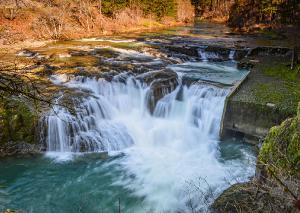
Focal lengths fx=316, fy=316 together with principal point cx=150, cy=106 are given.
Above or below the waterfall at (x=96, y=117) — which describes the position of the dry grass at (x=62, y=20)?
above

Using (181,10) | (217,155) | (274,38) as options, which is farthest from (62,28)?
(181,10)

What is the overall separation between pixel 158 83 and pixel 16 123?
6477 mm

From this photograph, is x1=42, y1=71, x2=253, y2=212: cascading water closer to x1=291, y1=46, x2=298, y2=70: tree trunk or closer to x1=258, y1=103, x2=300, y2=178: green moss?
x1=258, y1=103, x2=300, y2=178: green moss

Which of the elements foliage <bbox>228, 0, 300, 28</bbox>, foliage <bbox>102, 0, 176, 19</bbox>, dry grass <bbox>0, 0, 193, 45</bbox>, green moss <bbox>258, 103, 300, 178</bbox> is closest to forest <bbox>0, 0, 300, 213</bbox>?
green moss <bbox>258, 103, 300, 178</bbox>

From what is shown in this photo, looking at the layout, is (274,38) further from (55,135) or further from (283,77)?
(55,135)

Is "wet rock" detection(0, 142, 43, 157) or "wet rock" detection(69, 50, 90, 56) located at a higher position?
"wet rock" detection(69, 50, 90, 56)

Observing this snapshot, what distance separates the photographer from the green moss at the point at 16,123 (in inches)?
430

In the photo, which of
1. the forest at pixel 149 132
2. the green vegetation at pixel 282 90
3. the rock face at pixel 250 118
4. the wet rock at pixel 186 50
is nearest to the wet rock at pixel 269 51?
the forest at pixel 149 132

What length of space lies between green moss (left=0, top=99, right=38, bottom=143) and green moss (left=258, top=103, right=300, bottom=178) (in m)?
8.20

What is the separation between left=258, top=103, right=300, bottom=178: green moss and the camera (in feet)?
16.5

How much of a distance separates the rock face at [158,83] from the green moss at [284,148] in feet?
27.8

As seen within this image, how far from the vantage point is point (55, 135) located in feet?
37.4

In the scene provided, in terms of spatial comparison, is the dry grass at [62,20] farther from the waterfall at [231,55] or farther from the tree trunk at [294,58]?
the tree trunk at [294,58]

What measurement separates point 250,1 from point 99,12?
711 inches
